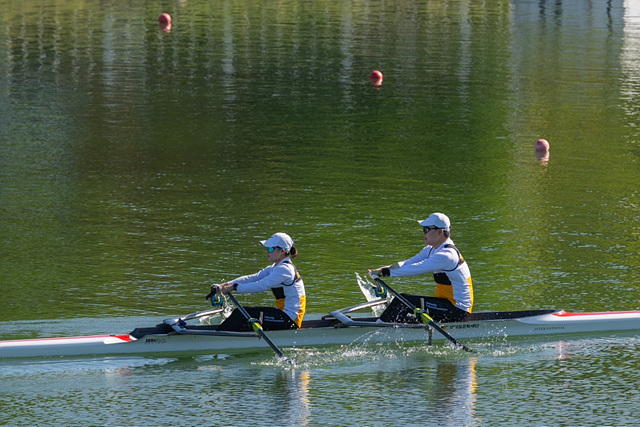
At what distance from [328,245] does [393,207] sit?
3149 millimetres

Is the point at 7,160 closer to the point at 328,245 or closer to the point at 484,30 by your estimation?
the point at 328,245

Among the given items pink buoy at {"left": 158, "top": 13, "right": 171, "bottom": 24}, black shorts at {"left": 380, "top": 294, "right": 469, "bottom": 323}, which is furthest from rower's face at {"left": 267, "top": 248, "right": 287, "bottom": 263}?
pink buoy at {"left": 158, "top": 13, "right": 171, "bottom": 24}

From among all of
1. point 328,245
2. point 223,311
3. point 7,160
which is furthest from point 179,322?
point 7,160

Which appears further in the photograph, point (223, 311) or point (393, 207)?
point (393, 207)

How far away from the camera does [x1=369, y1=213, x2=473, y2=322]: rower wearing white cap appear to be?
1420 cm

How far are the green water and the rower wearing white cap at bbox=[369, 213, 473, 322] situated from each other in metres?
Answer: 0.79

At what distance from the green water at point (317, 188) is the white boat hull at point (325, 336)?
0.30 meters

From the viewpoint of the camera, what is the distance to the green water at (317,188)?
1348 centimetres

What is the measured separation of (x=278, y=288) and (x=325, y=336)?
0.96m

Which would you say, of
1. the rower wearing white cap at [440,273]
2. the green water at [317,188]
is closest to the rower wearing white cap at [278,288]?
the green water at [317,188]

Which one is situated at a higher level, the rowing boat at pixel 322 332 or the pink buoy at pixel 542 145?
the pink buoy at pixel 542 145

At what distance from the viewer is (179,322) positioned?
45.7 ft

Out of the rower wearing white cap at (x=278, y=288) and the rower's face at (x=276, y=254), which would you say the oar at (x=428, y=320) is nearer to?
the rower wearing white cap at (x=278, y=288)

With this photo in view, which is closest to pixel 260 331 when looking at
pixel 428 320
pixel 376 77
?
pixel 428 320
